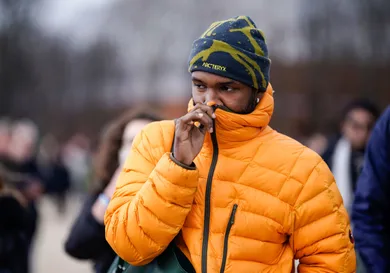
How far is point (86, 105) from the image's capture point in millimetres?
52375

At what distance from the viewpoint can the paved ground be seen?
39.0 feet

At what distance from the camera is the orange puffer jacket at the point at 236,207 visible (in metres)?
2.56

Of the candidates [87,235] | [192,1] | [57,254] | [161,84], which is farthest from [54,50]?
[87,235]

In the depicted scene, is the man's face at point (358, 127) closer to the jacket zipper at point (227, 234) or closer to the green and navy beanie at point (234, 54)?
the green and navy beanie at point (234, 54)

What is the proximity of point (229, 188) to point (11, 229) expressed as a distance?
2846 millimetres

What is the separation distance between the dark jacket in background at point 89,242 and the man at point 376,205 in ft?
4.42

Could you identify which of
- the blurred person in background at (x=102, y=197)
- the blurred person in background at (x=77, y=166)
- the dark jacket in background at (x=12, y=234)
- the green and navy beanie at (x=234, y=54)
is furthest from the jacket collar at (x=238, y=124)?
the blurred person in background at (x=77, y=166)

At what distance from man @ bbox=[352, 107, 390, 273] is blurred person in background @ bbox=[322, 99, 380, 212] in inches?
102

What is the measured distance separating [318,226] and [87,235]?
65.1 inches

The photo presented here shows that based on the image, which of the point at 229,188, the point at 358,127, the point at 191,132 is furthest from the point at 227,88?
the point at 358,127

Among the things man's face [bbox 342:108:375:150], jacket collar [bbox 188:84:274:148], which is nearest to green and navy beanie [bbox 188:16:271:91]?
jacket collar [bbox 188:84:274:148]

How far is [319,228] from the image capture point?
2633mm

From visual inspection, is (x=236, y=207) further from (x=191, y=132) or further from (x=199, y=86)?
(x=199, y=86)

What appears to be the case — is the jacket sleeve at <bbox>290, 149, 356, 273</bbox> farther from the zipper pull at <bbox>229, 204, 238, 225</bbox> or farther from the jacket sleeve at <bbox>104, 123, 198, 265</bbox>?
the jacket sleeve at <bbox>104, 123, 198, 265</bbox>
